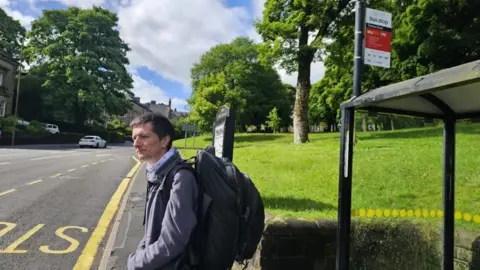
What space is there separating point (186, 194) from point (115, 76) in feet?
194

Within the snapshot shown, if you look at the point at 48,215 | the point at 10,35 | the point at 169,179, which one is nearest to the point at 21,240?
the point at 48,215

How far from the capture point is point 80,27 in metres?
54.6

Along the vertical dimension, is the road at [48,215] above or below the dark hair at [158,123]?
below

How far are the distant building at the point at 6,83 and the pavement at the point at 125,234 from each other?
4644 centimetres

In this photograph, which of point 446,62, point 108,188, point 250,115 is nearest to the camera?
point 108,188

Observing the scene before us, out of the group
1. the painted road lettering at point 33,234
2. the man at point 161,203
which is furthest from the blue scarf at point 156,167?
the painted road lettering at point 33,234

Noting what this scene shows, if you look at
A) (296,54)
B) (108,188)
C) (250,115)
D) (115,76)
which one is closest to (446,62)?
(296,54)

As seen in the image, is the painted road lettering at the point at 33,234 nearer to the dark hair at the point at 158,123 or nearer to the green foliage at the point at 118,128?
the dark hair at the point at 158,123

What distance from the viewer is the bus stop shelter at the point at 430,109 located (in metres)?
2.38

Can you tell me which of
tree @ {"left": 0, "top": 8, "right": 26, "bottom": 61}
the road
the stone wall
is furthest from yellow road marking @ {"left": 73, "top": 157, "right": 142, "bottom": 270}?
tree @ {"left": 0, "top": 8, "right": 26, "bottom": 61}

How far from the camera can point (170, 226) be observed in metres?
2.19

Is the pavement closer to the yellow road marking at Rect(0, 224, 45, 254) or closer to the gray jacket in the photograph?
the yellow road marking at Rect(0, 224, 45, 254)

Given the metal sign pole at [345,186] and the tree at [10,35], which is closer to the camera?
the metal sign pole at [345,186]

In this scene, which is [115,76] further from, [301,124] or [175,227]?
[175,227]
